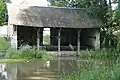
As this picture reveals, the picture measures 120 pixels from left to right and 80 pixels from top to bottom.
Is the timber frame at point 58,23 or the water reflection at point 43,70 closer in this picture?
the water reflection at point 43,70

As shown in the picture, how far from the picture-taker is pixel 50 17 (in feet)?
103

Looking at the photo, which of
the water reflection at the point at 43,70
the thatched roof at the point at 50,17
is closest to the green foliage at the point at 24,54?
the thatched roof at the point at 50,17

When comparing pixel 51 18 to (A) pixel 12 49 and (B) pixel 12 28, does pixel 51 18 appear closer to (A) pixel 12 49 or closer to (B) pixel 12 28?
(B) pixel 12 28

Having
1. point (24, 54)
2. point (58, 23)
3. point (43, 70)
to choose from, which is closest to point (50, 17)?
point (58, 23)

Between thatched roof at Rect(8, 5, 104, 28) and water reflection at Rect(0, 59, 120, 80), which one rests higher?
thatched roof at Rect(8, 5, 104, 28)

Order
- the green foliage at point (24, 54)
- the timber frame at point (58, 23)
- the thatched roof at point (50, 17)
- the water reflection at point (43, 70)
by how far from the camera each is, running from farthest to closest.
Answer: the timber frame at point (58, 23)
the thatched roof at point (50, 17)
the green foliage at point (24, 54)
the water reflection at point (43, 70)

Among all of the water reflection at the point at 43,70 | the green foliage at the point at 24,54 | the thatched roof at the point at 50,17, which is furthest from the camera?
the thatched roof at the point at 50,17

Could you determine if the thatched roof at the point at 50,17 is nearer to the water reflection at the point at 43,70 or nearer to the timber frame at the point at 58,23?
the timber frame at the point at 58,23

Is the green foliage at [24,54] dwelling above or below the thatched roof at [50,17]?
below

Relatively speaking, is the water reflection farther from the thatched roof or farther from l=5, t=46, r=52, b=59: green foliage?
the thatched roof

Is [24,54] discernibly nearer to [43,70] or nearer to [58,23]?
[58,23]

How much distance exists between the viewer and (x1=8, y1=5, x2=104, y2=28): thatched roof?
29922 millimetres

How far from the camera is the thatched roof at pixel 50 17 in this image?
29922mm

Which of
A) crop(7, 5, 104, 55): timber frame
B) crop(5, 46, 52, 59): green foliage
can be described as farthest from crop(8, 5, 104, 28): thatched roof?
crop(5, 46, 52, 59): green foliage
